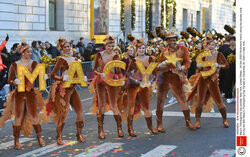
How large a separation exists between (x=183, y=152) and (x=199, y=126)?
2.48 metres

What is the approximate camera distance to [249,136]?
3992 millimetres

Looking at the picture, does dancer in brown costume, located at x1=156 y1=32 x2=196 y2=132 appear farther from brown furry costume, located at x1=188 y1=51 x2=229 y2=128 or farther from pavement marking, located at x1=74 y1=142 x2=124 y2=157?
pavement marking, located at x1=74 y1=142 x2=124 y2=157

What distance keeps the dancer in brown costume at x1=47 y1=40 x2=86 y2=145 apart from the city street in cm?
38

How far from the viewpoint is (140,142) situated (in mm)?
8484

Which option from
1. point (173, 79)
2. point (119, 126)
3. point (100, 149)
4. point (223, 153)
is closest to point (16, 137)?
point (100, 149)

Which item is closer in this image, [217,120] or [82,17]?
[217,120]

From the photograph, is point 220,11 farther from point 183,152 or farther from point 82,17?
point 183,152

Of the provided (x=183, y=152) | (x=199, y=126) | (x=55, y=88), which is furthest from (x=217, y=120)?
(x=55, y=88)

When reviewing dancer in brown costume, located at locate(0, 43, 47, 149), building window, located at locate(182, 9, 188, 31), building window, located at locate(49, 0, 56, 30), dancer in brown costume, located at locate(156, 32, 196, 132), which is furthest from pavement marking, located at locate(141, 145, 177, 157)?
building window, located at locate(182, 9, 188, 31)

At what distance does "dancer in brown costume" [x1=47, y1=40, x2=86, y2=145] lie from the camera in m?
8.43

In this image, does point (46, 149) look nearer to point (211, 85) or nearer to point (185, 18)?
point (211, 85)

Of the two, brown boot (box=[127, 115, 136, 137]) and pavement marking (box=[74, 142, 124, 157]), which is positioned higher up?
brown boot (box=[127, 115, 136, 137])

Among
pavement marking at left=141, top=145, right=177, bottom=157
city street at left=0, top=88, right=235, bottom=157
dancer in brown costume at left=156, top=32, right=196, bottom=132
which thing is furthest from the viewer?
dancer in brown costume at left=156, top=32, right=196, bottom=132

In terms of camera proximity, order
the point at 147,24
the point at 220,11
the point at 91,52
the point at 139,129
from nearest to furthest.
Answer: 1. the point at 139,129
2. the point at 91,52
3. the point at 147,24
4. the point at 220,11
